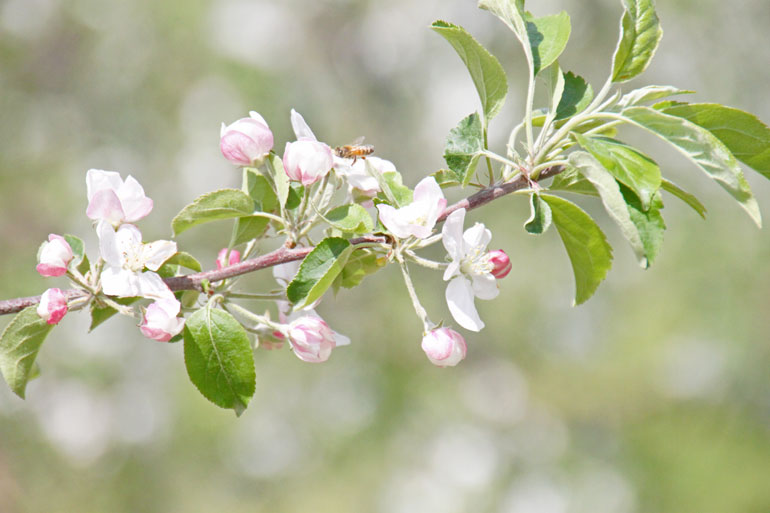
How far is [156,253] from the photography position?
0.75 m

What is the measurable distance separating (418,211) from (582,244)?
0.58 ft

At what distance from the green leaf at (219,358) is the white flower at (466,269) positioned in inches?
8.4

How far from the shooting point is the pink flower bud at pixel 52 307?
70cm

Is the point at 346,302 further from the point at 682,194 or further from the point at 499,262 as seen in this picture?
the point at 682,194

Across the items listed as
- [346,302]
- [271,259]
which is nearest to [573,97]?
[271,259]

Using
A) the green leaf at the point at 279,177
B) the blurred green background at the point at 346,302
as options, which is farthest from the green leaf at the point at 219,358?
the blurred green background at the point at 346,302

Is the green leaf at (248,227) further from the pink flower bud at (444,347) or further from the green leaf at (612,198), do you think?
the green leaf at (612,198)

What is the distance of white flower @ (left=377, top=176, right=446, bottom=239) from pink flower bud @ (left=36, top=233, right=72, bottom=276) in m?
0.31

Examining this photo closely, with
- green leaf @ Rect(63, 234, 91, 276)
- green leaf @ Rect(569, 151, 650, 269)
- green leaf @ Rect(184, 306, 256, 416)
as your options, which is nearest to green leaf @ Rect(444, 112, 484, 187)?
green leaf @ Rect(569, 151, 650, 269)

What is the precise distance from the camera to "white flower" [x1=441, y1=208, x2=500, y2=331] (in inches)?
29.3

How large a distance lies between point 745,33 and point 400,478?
3.77 metres

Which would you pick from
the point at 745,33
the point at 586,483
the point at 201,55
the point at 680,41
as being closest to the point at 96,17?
the point at 201,55

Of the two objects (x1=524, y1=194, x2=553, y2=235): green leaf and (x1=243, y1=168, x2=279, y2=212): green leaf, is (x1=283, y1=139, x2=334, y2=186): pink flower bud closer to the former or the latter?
(x1=243, y1=168, x2=279, y2=212): green leaf

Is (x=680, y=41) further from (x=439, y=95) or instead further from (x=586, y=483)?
(x=586, y=483)
